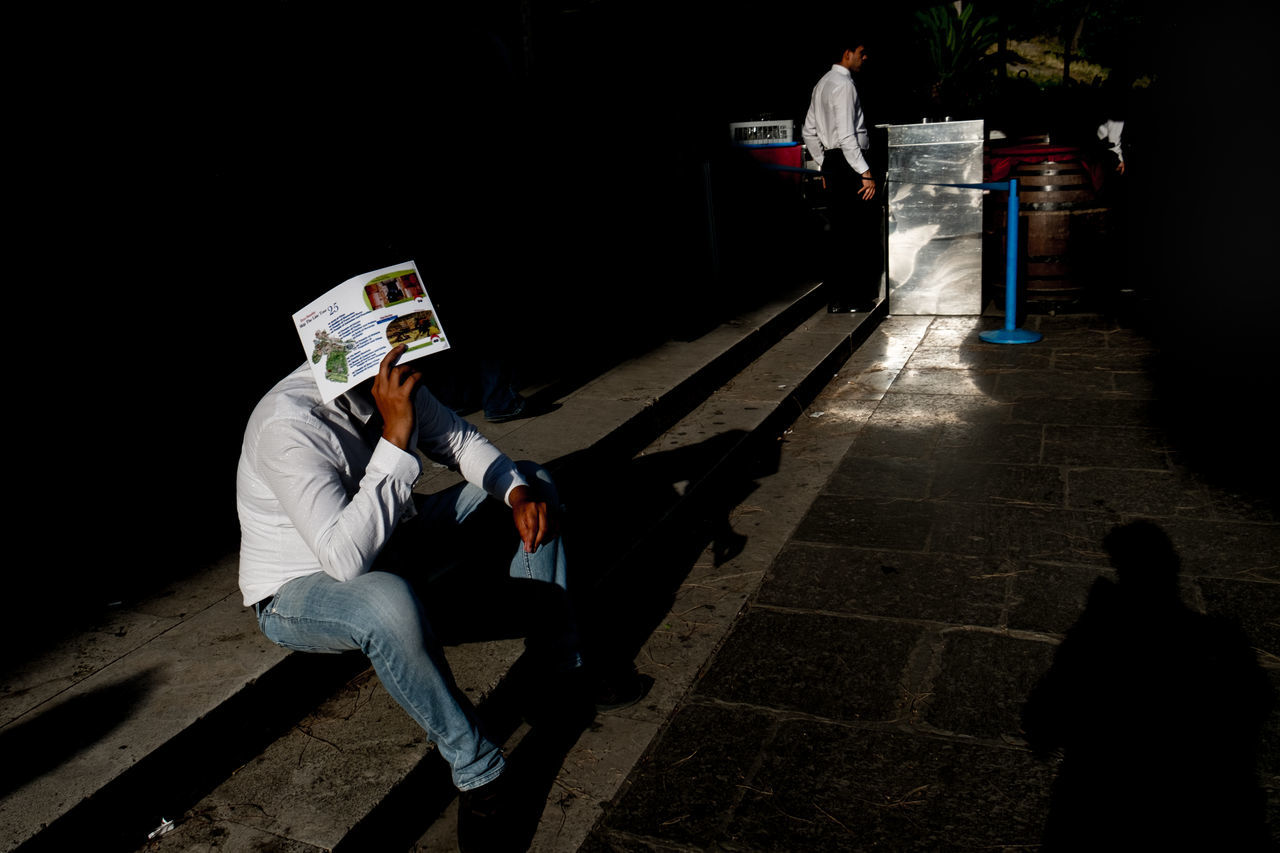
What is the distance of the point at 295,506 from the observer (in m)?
2.30

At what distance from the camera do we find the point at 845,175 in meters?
7.27

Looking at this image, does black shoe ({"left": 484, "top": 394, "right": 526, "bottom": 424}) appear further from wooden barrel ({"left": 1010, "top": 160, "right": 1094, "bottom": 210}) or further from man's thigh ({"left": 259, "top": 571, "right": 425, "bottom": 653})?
wooden barrel ({"left": 1010, "top": 160, "right": 1094, "bottom": 210})

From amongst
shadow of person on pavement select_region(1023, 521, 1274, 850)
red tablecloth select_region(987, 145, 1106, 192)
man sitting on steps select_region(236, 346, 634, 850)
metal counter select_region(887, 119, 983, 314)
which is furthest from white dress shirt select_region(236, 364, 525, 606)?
red tablecloth select_region(987, 145, 1106, 192)

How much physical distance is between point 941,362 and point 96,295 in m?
5.12

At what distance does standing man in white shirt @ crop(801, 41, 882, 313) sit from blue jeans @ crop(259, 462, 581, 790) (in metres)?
5.79

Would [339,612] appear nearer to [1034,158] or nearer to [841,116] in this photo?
[841,116]

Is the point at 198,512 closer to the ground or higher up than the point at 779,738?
higher up

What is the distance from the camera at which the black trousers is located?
7285 mm

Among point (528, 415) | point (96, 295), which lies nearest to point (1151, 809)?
point (528, 415)

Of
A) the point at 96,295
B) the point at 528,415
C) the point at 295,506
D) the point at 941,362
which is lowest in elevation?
the point at 941,362

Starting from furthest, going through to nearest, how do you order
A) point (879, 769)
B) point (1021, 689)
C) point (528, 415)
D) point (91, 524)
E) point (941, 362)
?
1. point (941, 362)
2. point (528, 415)
3. point (91, 524)
4. point (1021, 689)
5. point (879, 769)

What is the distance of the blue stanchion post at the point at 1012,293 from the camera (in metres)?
6.71

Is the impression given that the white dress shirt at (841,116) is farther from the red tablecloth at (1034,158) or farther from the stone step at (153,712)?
the stone step at (153,712)

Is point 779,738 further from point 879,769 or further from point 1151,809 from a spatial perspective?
point 1151,809
